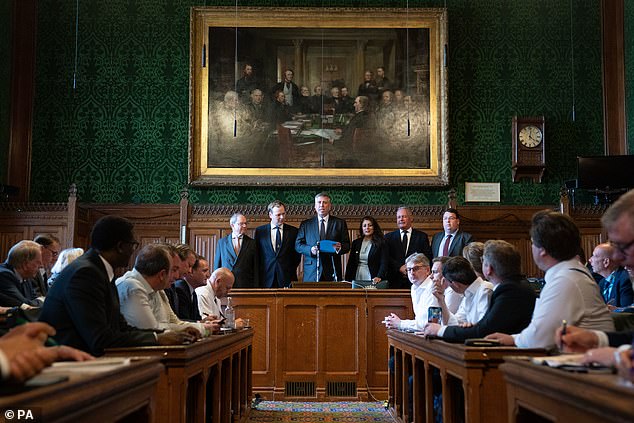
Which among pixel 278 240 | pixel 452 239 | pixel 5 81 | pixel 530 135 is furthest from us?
pixel 530 135

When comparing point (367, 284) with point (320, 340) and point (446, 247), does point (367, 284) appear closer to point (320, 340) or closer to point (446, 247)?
point (320, 340)

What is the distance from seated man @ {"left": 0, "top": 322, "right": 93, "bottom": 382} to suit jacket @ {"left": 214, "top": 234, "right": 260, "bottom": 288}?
678 centimetres

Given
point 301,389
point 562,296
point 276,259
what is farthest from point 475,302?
point 276,259

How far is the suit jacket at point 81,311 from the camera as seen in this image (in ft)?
11.1

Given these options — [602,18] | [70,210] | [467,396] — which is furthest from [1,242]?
[602,18]

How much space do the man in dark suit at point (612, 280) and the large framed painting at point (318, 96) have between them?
4383 millimetres

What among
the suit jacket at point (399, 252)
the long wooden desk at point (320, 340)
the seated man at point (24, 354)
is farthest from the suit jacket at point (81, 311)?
the suit jacket at point (399, 252)

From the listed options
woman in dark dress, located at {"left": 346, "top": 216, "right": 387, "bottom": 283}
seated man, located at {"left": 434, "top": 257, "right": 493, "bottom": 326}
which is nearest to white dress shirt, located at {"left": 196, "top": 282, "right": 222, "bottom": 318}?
seated man, located at {"left": 434, "top": 257, "right": 493, "bottom": 326}

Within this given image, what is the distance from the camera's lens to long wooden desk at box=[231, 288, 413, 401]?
24.9 ft

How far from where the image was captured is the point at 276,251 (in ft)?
30.3

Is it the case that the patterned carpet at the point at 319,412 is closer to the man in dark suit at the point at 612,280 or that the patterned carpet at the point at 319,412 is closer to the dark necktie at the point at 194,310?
the dark necktie at the point at 194,310

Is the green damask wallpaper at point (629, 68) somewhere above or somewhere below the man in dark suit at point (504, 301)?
above

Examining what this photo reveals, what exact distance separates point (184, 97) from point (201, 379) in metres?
7.99

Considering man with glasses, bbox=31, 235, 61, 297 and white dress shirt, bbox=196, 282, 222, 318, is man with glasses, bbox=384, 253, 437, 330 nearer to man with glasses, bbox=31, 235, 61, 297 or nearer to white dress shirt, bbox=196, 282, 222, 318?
white dress shirt, bbox=196, 282, 222, 318
